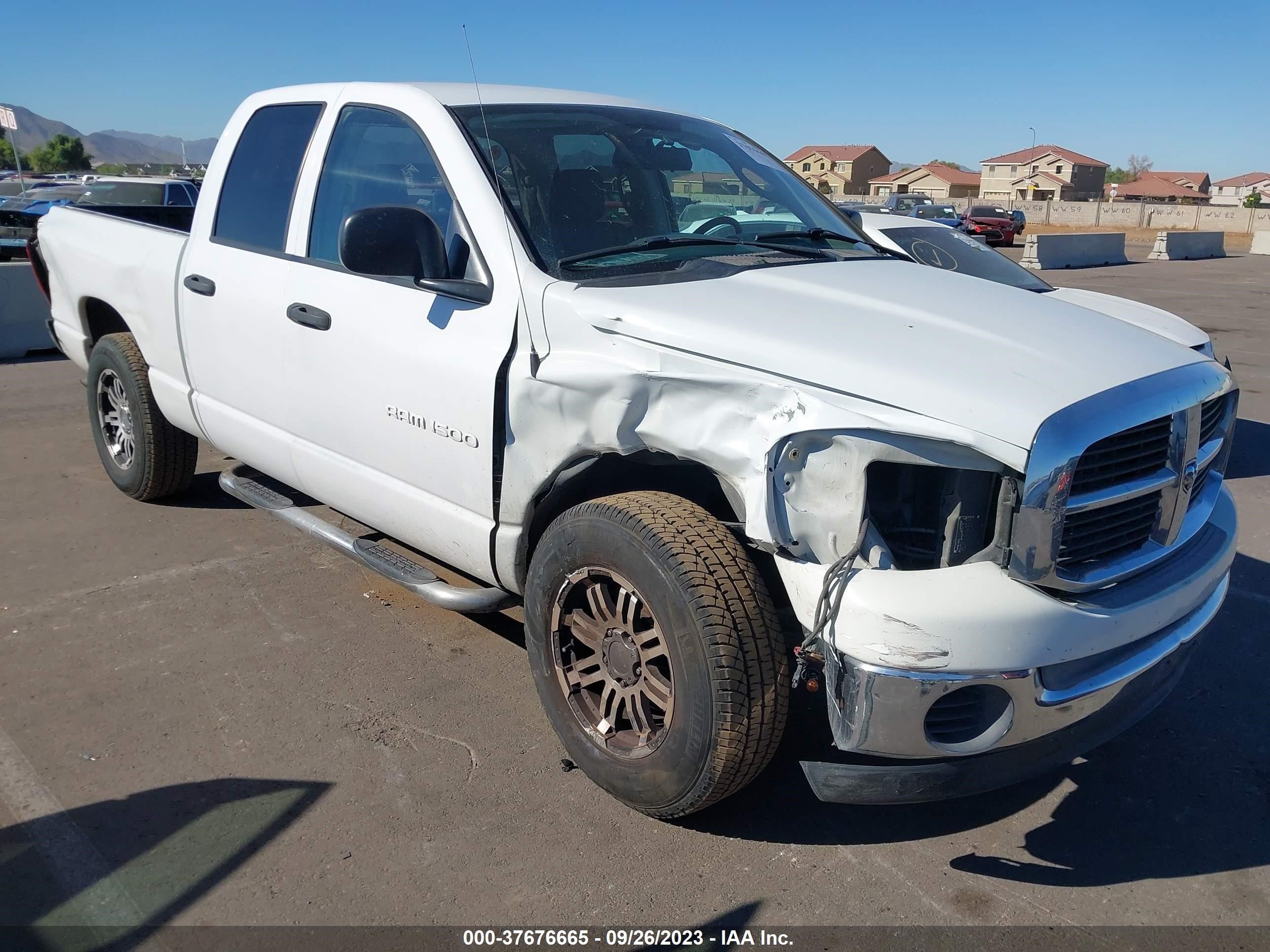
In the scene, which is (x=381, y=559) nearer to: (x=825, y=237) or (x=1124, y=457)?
(x=825, y=237)

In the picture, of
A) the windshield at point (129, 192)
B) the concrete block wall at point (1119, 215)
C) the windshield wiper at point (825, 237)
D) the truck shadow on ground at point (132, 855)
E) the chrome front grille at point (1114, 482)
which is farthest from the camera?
the concrete block wall at point (1119, 215)

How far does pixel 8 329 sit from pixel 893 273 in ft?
33.2

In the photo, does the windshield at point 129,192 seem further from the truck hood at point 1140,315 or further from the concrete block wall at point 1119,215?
the concrete block wall at point 1119,215

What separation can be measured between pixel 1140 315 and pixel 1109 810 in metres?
3.97

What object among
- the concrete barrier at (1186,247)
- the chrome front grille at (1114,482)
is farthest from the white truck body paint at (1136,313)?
the concrete barrier at (1186,247)

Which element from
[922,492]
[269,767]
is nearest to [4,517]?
[269,767]

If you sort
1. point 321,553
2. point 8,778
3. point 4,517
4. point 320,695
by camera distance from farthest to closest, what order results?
1. point 4,517
2. point 321,553
3. point 320,695
4. point 8,778

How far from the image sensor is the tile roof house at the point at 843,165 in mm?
105125

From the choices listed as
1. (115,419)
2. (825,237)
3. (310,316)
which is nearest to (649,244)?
(825,237)

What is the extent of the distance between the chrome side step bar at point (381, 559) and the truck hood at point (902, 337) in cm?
101

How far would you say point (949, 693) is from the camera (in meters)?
2.39

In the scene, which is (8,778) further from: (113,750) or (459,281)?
(459,281)

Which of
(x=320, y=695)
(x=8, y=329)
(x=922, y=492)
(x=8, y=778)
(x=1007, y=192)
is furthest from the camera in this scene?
(x=1007, y=192)

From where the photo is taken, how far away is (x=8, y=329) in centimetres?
1052
